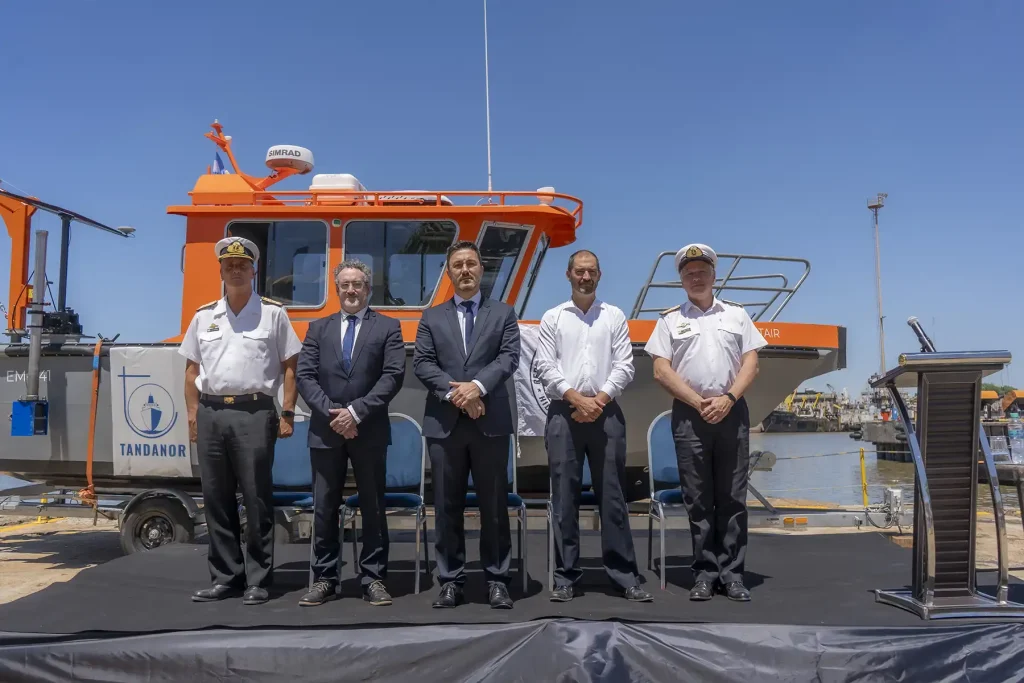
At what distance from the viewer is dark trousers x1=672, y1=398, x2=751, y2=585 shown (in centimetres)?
324

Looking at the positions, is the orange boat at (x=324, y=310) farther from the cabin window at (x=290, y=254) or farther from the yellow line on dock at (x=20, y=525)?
the yellow line on dock at (x=20, y=525)

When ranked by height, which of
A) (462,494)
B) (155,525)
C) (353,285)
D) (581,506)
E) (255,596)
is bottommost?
(155,525)

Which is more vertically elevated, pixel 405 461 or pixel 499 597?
pixel 405 461

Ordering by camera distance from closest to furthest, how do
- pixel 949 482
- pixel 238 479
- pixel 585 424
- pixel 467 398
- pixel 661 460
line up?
pixel 949 482
pixel 467 398
pixel 585 424
pixel 238 479
pixel 661 460

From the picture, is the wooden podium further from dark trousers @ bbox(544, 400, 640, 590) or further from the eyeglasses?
the eyeglasses

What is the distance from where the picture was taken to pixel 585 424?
324 centimetres

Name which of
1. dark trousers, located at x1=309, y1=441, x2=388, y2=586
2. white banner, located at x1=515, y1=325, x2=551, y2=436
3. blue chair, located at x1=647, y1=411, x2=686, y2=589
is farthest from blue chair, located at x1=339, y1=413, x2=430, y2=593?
white banner, located at x1=515, y1=325, x2=551, y2=436

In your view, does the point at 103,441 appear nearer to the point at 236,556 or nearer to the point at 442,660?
the point at 236,556

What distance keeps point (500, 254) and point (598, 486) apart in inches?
117

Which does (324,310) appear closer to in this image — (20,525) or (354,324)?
(354,324)

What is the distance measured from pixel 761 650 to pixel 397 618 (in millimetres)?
1322

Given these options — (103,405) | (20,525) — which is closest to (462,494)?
(103,405)

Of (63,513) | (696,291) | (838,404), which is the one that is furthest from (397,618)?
(838,404)

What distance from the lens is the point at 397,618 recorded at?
112 inches
